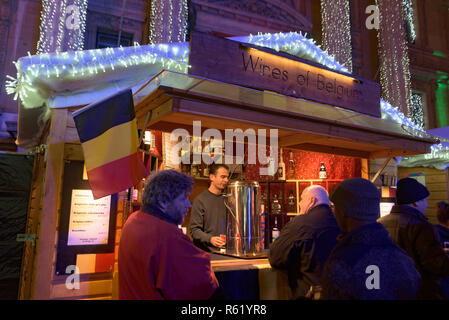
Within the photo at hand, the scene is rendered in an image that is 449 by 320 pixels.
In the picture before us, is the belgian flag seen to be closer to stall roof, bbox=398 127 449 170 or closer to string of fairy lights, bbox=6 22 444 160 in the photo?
string of fairy lights, bbox=6 22 444 160

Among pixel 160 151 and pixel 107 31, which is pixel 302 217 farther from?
pixel 107 31

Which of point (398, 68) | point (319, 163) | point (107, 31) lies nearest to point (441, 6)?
point (398, 68)

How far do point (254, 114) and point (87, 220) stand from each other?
121 inches

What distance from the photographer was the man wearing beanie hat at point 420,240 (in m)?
2.47

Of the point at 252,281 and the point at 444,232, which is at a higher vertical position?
the point at 444,232

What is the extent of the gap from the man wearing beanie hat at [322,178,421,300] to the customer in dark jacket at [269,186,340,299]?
0.89 metres

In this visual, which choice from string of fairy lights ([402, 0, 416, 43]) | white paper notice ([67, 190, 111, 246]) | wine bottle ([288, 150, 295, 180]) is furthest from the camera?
string of fairy lights ([402, 0, 416, 43])

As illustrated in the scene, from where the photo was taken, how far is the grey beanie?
5.10 ft

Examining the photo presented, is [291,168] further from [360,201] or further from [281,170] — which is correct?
[360,201]

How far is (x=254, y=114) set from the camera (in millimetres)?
2914
